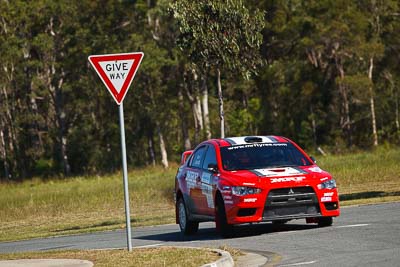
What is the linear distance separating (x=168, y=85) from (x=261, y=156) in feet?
160

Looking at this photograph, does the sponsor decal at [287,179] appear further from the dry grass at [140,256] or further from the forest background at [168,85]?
the forest background at [168,85]

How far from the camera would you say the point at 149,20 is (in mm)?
64000

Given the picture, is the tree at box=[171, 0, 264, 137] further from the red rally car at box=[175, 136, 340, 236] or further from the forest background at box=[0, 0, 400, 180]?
the forest background at box=[0, 0, 400, 180]

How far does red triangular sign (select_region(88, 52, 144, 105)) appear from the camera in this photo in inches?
595

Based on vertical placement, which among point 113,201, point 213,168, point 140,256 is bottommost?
point 113,201

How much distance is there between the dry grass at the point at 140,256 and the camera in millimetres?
13608

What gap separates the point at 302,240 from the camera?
15.9 meters

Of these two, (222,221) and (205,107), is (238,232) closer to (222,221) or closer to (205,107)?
(222,221)

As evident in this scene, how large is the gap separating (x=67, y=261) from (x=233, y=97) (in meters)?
58.5

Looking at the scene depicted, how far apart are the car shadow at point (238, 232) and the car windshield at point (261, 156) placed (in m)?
1.11

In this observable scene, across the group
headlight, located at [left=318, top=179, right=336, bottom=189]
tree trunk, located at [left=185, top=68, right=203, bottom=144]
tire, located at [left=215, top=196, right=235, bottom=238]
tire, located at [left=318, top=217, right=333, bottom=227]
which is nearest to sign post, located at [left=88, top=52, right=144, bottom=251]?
tire, located at [left=215, top=196, right=235, bottom=238]

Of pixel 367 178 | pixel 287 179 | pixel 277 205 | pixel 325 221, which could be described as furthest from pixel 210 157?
pixel 367 178

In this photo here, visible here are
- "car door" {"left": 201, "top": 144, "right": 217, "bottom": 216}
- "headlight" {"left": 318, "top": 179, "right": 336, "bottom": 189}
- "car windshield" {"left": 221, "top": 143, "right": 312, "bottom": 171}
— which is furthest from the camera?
"car windshield" {"left": 221, "top": 143, "right": 312, "bottom": 171}

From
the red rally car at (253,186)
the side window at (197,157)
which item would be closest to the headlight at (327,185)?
the red rally car at (253,186)
